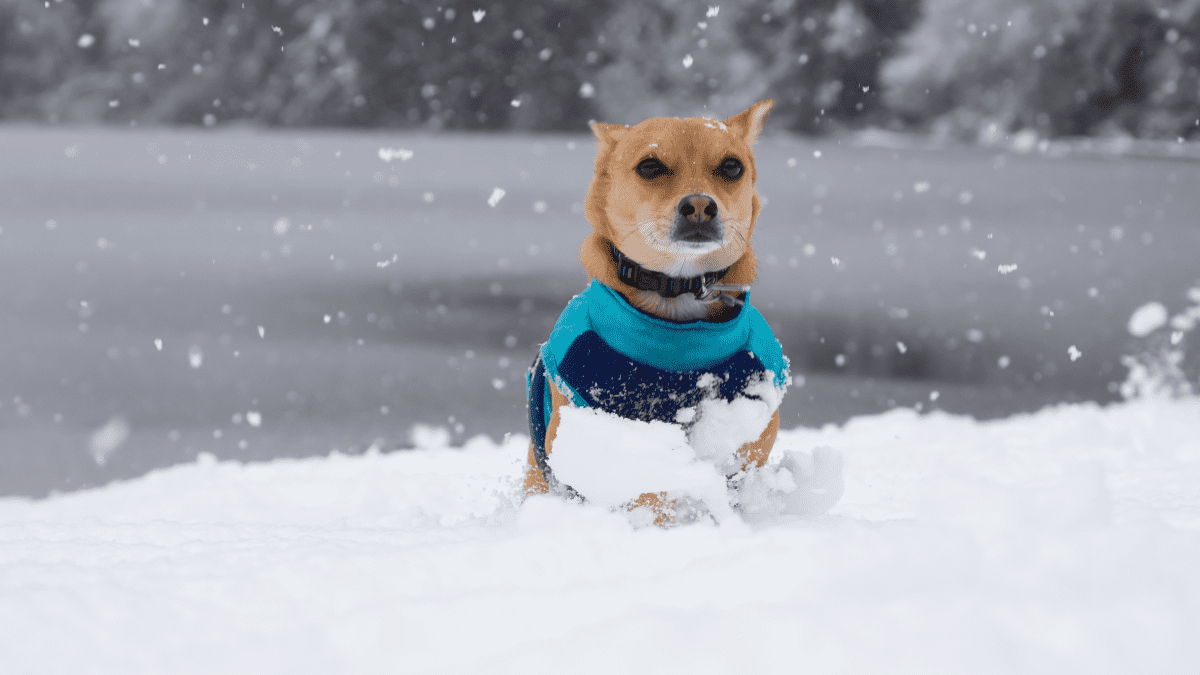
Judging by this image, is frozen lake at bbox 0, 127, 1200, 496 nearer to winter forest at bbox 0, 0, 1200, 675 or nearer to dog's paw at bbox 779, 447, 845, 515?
winter forest at bbox 0, 0, 1200, 675

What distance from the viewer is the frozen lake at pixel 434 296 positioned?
26.5ft

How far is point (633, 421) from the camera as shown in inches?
107

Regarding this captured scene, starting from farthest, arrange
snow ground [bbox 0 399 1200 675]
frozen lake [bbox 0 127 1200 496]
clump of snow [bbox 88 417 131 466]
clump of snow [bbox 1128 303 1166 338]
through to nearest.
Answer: clump of snow [bbox 1128 303 1166 338], frozen lake [bbox 0 127 1200 496], clump of snow [bbox 88 417 131 466], snow ground [bbox 0 399 1200 675]

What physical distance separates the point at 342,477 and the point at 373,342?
6.16m

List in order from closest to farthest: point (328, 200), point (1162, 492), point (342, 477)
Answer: point (1162, 492) < point (342, 477) < point (328, 200)

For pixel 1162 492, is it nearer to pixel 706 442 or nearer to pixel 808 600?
pixel 706 442

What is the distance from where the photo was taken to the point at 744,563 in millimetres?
1946

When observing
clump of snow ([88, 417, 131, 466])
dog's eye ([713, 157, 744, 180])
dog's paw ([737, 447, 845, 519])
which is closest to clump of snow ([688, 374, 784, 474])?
dog's paw ([737, 447, 845, 519])

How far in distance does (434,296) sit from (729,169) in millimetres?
11165

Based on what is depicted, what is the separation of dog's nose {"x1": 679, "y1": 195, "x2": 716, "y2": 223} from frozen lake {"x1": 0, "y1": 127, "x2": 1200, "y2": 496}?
379 cm

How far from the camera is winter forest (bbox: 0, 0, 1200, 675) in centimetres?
172

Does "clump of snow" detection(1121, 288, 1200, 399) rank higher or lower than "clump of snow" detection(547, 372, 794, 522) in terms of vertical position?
higher

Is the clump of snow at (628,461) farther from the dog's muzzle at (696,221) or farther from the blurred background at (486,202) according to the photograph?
the blurred background at (486,202)

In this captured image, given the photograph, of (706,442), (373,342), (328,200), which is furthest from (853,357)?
(328,200)
